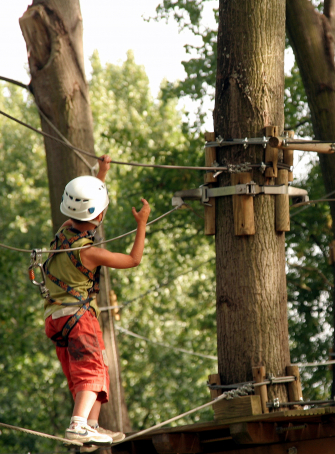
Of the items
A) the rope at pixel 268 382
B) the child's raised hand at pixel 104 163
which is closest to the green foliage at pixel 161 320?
the child's raised hand at pixel 104 163

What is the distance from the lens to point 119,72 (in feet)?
89.9

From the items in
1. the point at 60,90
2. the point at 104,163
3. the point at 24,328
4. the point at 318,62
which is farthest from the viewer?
the point at 24,328

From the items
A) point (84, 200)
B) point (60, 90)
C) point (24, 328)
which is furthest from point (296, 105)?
point (24, 328)

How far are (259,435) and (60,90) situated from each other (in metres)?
3.78

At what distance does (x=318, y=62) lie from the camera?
6.17 m

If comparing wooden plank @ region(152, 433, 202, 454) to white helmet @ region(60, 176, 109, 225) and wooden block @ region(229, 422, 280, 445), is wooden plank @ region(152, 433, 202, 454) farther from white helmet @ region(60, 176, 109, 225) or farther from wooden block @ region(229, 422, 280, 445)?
white helmet @ region(60, 176, 109, 225)

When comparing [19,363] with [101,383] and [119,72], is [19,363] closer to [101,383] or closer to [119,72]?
[101,383]

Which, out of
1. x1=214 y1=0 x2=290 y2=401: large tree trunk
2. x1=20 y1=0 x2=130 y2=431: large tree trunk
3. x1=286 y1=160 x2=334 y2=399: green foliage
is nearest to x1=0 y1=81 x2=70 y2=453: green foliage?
x1=286 y1=160 x2=334 y2=399: green foliage

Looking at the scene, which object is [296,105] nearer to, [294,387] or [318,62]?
[318,62]

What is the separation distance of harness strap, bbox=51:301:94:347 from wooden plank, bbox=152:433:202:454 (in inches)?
31.1

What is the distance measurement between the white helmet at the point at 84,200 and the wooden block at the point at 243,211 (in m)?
0.81

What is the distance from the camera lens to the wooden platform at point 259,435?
320 cm

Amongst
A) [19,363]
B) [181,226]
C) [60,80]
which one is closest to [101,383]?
[60,80]

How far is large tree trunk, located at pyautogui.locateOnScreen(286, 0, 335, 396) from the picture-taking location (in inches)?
243
